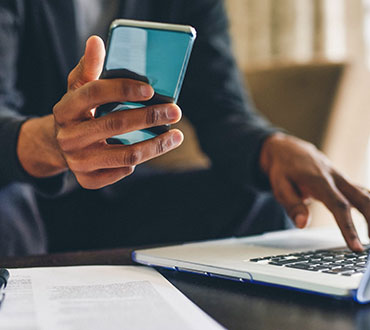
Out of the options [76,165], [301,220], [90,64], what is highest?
[90,64]

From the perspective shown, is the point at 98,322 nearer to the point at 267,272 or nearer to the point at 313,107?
the point at 267,272

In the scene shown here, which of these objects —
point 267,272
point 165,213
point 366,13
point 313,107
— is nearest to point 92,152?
point 267,272

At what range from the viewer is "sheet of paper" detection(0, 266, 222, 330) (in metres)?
0.36

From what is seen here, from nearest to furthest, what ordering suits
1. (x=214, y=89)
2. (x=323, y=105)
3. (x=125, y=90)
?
(x=125, y=90) → (x=214, y=89) → (x=323, y=105)

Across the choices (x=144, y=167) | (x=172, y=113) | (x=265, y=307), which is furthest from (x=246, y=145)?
(x=265, y=307)

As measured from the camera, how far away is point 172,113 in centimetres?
51

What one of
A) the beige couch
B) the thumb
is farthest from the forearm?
the beige couch

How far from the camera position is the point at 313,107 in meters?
1.49

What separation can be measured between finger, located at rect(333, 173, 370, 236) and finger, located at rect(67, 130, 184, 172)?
0.25 m

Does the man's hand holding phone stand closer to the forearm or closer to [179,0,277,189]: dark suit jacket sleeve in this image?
the forearm

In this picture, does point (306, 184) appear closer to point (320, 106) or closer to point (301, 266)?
point (301, 266)

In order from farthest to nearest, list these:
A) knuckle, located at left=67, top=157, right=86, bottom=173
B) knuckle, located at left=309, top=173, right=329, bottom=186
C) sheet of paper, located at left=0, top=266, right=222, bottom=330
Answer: knuckle, located at left=309, top=173, right=329, bottom=186 < knuckle, located at left=67, top=157, right=86, bottom=173 < sheet of paper, located at left=0, top=266, right=222, bottom=330

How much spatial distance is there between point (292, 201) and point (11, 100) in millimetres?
529

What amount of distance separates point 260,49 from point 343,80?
3.87 ft
